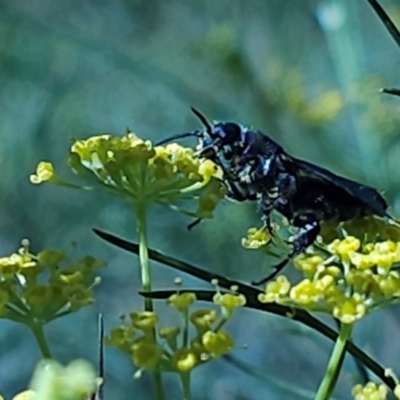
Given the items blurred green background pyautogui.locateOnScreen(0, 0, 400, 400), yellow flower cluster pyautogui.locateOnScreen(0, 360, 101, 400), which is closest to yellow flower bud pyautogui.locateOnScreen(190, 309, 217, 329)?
yellow flower cluster pyautogui.locateOnScreen(0, 360, 101, 400)

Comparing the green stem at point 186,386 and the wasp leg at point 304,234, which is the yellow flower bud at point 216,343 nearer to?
the green stem at point 186,386

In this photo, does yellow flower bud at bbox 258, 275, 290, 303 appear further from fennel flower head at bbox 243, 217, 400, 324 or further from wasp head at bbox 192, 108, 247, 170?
wasp head at bbox 192, 108, 247, 170

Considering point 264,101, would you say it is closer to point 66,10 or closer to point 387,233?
point 387,233

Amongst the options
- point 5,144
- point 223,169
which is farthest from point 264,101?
point 223,169

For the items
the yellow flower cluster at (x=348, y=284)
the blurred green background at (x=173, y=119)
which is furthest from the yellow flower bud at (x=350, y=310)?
the blurred green background at (x=173, y=119)

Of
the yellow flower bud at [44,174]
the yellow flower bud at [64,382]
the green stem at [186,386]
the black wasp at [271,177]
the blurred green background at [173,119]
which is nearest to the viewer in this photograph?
the yellow flower bud at [64,382]

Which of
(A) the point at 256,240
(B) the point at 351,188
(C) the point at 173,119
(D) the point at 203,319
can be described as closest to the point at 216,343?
(D) the point at 203,319
